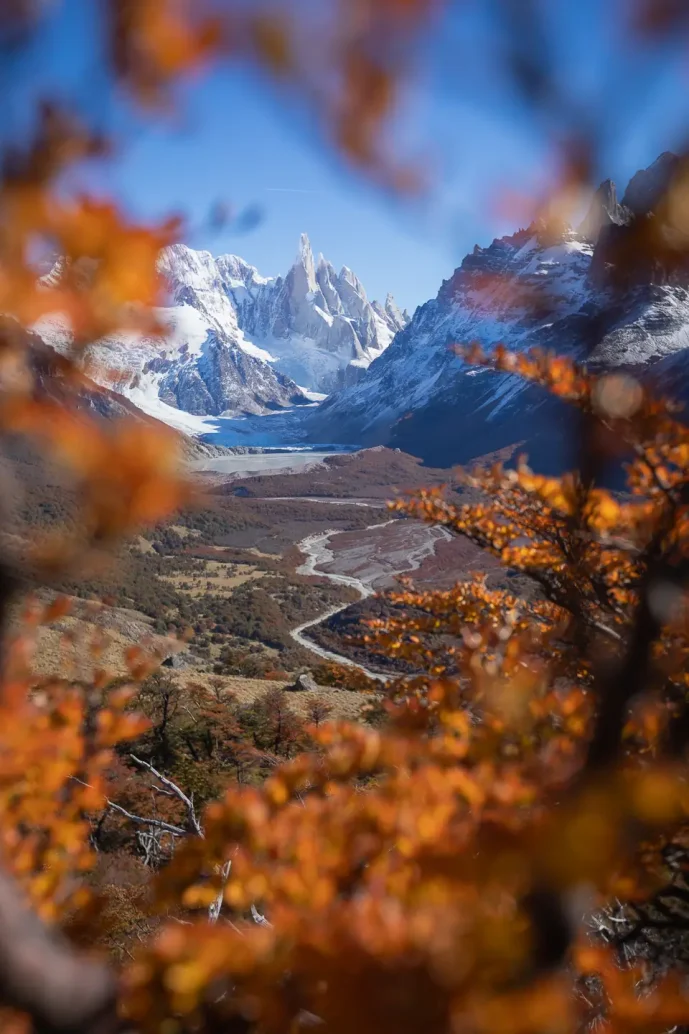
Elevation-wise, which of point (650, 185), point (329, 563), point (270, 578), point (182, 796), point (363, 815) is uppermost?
point (650, 185)

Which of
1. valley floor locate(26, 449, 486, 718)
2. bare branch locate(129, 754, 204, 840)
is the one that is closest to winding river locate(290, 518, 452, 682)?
valley floor locate(26, 449, 486, 718)

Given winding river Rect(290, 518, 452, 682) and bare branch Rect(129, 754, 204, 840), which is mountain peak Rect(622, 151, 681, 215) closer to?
bare branch Rect(129, 754, 204, 840)

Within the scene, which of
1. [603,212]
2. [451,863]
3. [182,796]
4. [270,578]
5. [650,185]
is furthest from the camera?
[270,578]

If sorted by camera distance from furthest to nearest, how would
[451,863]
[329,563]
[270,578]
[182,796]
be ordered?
[329,563] < [270,578] < [182,796] < [451,863]

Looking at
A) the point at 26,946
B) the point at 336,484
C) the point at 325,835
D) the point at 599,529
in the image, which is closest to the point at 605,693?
the point at 325,835

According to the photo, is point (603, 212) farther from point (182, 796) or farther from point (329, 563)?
point (329, 563)

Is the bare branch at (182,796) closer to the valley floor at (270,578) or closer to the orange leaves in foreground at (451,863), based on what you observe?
the valley floor at (270,578)

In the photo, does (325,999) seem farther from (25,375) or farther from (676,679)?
(676,679)

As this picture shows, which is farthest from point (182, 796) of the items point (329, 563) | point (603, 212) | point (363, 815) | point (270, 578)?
point (329, 563)
